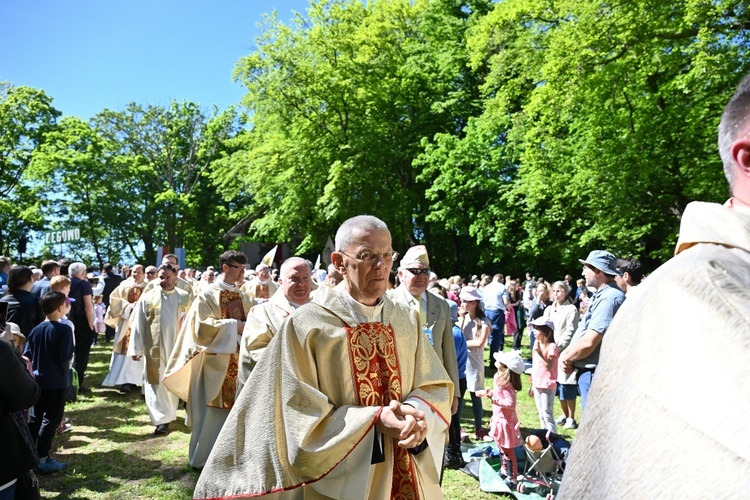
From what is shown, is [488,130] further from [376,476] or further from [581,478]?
[581,478]

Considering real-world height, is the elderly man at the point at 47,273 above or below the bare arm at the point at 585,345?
above

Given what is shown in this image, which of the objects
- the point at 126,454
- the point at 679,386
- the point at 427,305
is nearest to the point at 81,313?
the point at 126,454

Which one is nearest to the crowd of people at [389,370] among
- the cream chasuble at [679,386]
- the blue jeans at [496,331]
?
the cream chasuble at [679,386]

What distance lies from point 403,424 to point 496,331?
9.91 m

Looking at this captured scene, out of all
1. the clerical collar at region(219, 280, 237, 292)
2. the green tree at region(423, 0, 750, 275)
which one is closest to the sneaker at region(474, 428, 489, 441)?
the clerical collar at region(219, 280, 237, 292)

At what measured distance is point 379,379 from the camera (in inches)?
118

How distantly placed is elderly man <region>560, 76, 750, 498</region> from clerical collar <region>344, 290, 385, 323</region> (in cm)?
218

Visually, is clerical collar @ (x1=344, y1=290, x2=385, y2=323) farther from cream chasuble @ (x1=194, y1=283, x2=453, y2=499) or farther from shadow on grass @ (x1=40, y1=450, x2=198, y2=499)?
shadow on grass @ (x1=40, y1=450, x2=198, y2=499)

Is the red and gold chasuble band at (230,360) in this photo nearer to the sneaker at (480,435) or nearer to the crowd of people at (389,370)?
the crowd of people at (389,370)

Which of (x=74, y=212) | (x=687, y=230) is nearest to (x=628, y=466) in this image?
(x=687, y=230)

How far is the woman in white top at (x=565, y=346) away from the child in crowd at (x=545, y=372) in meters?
0.21

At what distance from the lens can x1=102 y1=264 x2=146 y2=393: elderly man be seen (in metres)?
10.1

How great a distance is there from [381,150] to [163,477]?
20217 mm

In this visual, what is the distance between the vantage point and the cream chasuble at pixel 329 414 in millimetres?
2682
